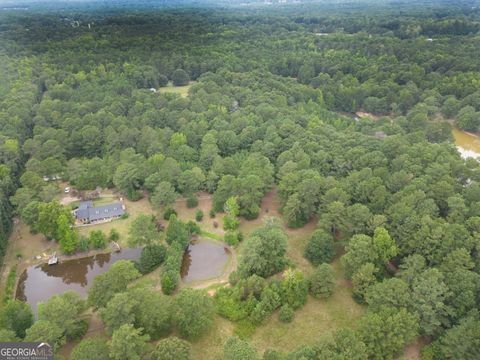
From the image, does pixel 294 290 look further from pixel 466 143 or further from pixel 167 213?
pixel 466 143

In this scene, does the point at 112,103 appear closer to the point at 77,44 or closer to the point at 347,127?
the point at 347,127

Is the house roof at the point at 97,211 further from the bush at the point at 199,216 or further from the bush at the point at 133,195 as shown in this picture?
the bush at the point at 199,216

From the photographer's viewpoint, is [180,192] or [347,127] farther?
[347,127]

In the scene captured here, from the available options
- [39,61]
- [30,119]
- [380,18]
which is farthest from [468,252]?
[380,18]

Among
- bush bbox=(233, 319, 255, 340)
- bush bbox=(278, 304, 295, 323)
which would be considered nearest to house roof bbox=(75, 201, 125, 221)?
bush bbox=(233, 319, 255, 340)

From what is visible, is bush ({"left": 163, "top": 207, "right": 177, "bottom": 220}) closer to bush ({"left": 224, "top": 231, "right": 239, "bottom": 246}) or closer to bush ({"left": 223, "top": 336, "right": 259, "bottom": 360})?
bush ({"left": 224, "top": 231, "right": 239, "bottom": 246})

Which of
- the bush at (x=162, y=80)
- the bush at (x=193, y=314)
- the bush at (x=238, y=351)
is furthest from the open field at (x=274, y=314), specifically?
the bush at (x=162, y=80)
